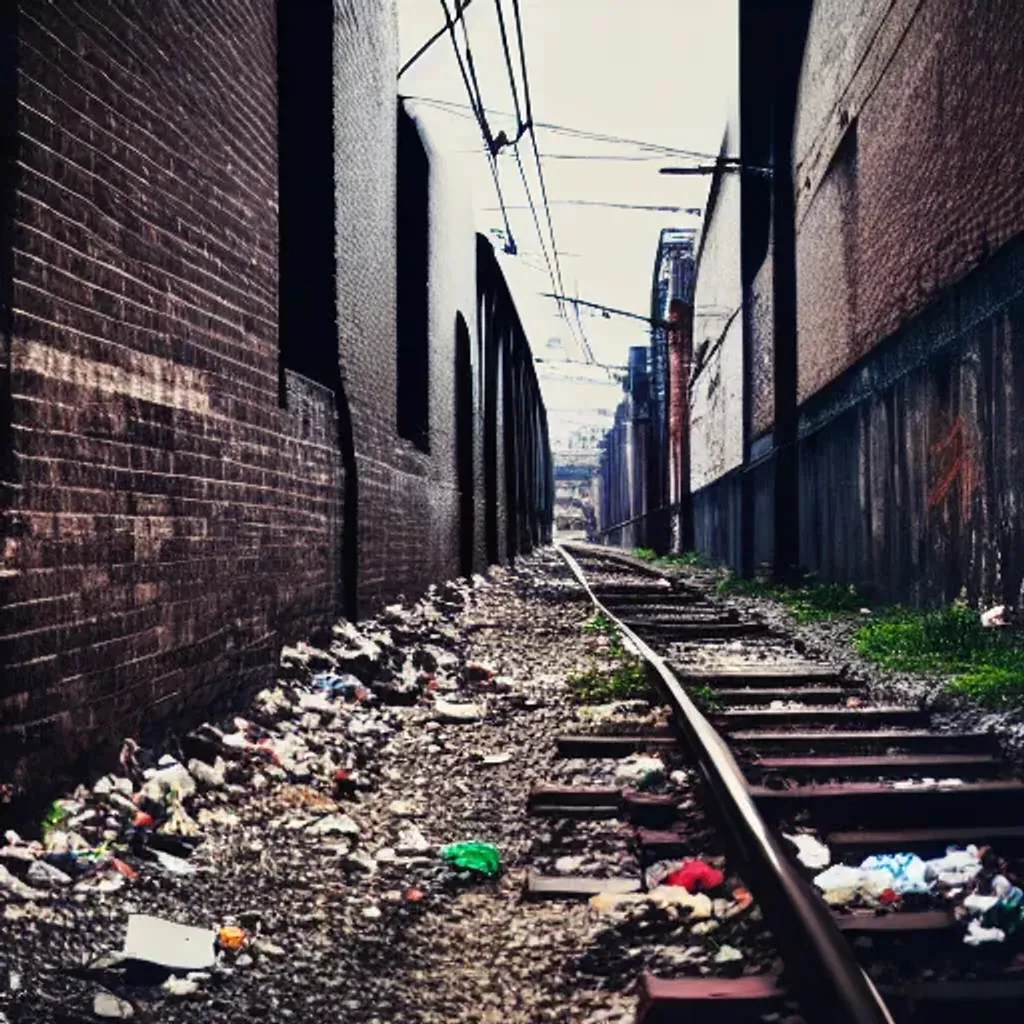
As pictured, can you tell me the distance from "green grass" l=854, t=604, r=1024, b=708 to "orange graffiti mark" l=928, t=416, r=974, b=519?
853 millimetres

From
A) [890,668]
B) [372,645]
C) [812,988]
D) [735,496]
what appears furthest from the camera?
[735,496]

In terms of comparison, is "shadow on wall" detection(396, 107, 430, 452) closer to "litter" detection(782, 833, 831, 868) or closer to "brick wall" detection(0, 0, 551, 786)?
"brick wall" detection(0, 0, 551, 786)

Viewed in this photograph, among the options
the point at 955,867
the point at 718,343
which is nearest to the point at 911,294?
the point at 955,867

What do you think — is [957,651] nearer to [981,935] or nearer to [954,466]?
[954,466]

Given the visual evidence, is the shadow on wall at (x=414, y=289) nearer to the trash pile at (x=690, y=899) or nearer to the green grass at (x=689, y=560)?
the trash pile at (x=690, y=899)

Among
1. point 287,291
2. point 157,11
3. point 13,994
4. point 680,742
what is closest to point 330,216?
point 287,291

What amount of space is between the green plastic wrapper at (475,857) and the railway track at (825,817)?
0.94 feet

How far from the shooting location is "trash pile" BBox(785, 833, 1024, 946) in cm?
274

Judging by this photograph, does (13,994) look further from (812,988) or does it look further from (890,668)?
(890,668)

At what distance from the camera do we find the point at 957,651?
7340 mm

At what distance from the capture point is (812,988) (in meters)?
2.24

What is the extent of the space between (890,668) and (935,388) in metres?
3.17

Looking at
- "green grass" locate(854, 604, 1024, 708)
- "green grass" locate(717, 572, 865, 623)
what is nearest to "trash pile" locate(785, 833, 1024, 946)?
"green grass" locate(854, 604, 1024, 708)

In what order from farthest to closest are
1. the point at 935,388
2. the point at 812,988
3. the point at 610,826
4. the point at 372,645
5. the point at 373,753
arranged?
the point at 935,388, the point at 372,645, the point at 373,753, the point at 610,826, the point at 812,988
